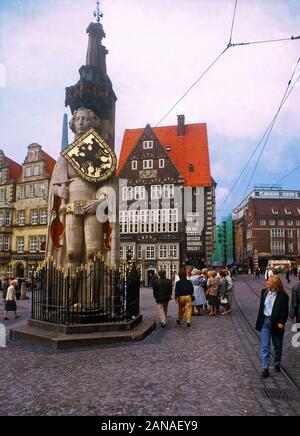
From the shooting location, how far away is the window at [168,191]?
138 ft

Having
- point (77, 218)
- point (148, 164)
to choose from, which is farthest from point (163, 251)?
point (77, 218)

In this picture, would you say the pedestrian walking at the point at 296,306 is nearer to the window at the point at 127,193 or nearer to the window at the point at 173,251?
the window at the point at 173,251

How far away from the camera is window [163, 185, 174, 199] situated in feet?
138

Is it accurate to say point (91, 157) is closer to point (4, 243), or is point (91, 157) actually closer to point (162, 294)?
point (162, 294)

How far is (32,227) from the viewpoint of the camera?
41406 mm

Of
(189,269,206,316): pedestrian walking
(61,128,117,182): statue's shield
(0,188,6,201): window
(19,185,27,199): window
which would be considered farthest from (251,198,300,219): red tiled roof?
(61,128,117,182): statue's shield

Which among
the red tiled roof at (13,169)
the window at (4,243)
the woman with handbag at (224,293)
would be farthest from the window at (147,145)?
the woman with handbag at (224,293)

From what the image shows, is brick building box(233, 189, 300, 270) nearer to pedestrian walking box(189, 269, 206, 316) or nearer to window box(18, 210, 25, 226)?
window box(18, 210, 25, 226)

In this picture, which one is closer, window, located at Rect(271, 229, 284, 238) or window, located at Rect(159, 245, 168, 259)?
window, located at Rect(159, 245, 168, 259)

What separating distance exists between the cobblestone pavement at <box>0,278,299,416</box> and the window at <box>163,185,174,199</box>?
3444 cm

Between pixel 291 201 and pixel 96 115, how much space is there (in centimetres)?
7740

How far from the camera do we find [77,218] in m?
9.42

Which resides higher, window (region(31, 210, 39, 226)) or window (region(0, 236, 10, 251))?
window (region(31, 210, 39, 226))

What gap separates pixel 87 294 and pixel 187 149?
39735 millimetres
